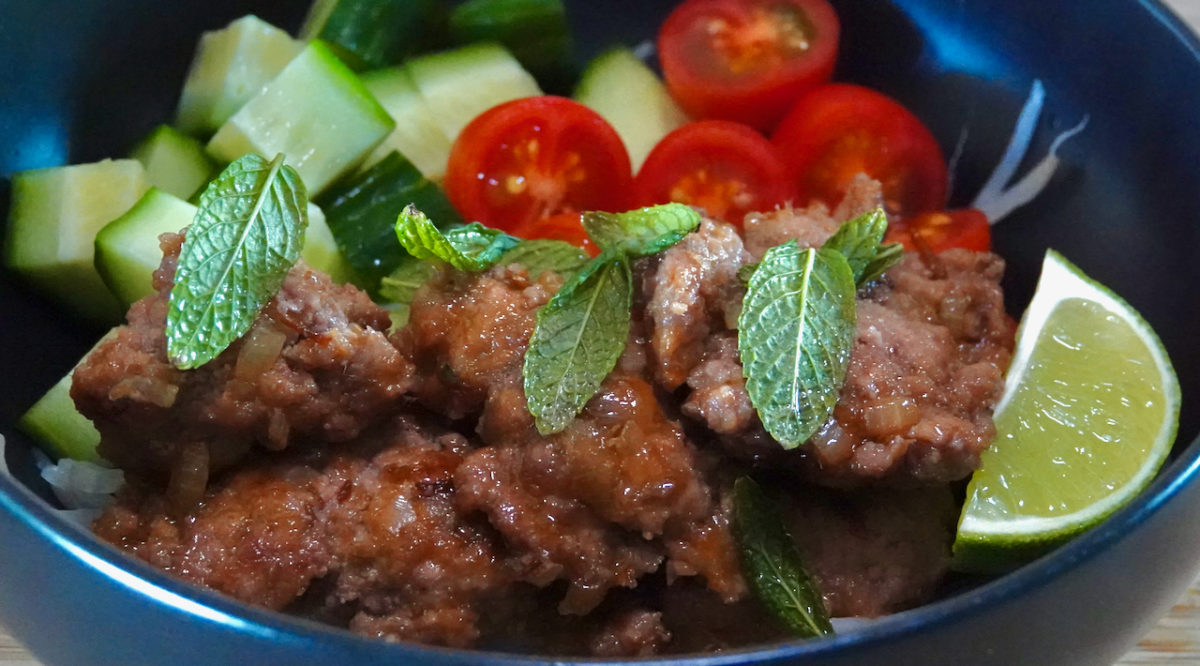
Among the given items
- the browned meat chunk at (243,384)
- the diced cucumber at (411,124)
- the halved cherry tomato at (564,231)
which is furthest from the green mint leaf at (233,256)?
the diced cucumber at (411,124)

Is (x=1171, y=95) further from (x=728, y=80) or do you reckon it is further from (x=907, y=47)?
(x=728, y=80)

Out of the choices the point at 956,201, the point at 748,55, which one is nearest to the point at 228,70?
the point at 748,55

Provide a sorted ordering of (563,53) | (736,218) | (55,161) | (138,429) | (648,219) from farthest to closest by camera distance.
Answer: (563,53), (736,218), (55,161), (648,219), (138,429)

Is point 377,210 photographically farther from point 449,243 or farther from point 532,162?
point 449,243

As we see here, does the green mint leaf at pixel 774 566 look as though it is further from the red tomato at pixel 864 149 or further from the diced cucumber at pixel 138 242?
the red tomato at pixel 864 149

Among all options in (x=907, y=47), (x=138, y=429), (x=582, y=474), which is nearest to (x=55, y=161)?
(x=138, y=429)

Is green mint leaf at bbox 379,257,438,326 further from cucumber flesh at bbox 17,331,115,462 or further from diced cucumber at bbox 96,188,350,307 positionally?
cucumber flesh at bbox 17,331,115,462

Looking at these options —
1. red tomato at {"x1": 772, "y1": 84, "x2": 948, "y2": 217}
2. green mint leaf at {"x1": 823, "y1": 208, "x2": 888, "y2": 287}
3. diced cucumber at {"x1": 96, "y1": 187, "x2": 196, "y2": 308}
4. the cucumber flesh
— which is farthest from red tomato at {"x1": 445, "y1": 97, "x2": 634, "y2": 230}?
the cucumber flesh

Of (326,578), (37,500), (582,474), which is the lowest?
(326,578)
